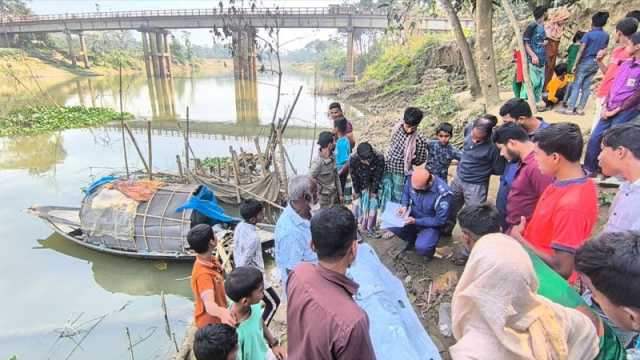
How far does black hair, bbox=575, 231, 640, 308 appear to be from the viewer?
1.27 meters

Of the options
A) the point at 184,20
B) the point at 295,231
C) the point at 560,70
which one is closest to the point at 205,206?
the point at 295,231

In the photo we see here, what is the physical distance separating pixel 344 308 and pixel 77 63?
51027mm

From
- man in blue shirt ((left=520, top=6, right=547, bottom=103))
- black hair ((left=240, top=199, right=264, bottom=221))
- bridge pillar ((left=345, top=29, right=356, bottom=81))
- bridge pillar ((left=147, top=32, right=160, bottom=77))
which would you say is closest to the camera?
black hair ((left=240, top=199, right=264, bottom=221))

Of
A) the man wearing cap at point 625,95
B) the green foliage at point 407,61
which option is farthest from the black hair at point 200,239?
the green foliage at point 407,61

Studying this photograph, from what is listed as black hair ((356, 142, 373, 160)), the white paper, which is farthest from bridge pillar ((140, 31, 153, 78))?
the white paper

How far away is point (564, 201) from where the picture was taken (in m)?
2.14

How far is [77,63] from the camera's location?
42.3 metres

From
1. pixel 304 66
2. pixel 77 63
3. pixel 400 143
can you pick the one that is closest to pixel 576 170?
pixel 400 143

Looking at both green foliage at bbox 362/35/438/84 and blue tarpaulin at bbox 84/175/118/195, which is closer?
blue tarpaulin at bbox 84/175/118/195

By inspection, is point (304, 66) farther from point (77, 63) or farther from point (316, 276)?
point (316, 276)

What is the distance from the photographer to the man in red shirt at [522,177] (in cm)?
282

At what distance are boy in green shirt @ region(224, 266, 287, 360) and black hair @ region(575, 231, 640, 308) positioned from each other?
1.70 m

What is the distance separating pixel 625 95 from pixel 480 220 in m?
2.96

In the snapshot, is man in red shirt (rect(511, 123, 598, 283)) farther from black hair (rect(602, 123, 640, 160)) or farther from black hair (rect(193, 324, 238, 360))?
black hair (rect(193, 324, 238, 360))
